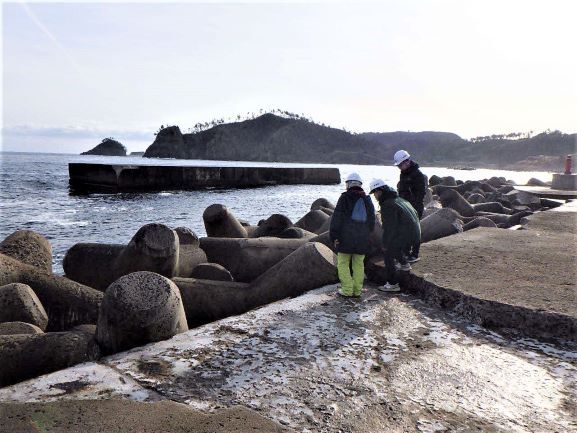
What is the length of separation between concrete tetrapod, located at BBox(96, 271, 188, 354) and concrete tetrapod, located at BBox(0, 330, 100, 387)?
5.4 inches

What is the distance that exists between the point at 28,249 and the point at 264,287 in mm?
3260

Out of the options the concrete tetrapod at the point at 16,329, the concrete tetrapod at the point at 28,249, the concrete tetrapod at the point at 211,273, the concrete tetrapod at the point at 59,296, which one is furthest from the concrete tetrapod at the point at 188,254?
the concrete tetrapod at the point at 16,329

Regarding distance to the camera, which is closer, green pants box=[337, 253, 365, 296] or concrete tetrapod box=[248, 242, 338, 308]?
green pants box=[337, 253, 365, 296]

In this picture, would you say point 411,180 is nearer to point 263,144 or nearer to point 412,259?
point 412,259

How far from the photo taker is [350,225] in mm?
4125

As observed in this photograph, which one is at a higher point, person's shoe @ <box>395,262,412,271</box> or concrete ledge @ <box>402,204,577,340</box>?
person's shoe @ <box>395,262,412,271</box>

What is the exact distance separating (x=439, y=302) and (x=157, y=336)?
2.17 meters

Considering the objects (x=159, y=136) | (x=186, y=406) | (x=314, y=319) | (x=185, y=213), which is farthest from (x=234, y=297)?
(x=159, y=136)

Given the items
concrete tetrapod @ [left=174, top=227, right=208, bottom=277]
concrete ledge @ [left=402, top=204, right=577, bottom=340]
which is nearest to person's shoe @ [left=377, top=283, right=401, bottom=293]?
concrete ledge @ [left=402, top=204, right=577, bottom=340]

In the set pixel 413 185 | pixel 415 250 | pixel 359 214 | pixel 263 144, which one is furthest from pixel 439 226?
pixel 263 144

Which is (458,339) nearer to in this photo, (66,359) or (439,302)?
(439,302)

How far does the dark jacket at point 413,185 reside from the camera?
19.2ft

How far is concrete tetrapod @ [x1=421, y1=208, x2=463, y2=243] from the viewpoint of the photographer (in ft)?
22.0

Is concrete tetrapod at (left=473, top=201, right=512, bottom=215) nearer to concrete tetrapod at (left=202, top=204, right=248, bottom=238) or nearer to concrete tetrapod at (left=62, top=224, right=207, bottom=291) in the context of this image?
concrete tetrapod at (left=202, top=204, right=248, bottom=238)
